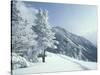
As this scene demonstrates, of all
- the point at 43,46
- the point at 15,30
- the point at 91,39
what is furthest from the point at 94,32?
the point at 15,30

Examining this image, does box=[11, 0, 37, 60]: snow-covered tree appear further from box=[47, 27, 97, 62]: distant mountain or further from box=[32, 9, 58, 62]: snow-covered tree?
box=[47, 27, 97, 62]: distant mountain

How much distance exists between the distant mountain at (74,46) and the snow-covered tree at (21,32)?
26 centimetres

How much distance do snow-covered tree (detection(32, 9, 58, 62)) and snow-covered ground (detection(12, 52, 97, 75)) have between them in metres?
0.09

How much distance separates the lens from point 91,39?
2740mm

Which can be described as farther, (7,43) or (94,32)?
(94,32)

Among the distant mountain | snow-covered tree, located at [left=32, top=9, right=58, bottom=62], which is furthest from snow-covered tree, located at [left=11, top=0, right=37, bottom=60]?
the distant mountain

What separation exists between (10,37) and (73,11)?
36.1 inches

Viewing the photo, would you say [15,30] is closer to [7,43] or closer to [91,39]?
[7,43]

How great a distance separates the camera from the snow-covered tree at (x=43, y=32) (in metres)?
2.52

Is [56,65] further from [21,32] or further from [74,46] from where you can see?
[21,32]

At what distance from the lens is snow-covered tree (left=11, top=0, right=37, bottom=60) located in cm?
240

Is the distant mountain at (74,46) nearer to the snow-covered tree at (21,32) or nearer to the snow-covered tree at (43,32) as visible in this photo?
the snow-covered tree at (43,32)

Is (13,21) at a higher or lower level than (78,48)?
higher

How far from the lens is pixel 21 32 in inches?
96.0
